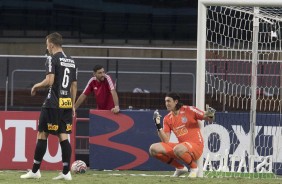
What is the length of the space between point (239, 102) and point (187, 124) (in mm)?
3941

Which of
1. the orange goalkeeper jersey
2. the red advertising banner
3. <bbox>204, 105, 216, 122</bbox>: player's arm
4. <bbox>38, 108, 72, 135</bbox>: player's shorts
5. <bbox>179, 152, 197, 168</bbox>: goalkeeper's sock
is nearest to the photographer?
<bbox>38, 108, 72, 135</bbox>: player's shorts

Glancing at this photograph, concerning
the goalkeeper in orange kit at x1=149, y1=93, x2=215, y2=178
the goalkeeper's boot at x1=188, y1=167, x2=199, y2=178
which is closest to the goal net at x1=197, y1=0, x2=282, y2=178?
the goalkeeper in orange kit at x1=149, y1=93, x2=215, y2=178

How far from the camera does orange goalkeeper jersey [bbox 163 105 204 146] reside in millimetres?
14766

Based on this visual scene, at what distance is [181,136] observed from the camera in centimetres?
1505

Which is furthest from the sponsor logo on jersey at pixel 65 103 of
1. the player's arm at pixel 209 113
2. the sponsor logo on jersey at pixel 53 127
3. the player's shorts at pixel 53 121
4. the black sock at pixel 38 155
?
the player's arm at pixel 209 113

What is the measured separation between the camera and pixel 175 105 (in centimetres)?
1500

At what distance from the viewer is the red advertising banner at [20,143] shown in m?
16.8

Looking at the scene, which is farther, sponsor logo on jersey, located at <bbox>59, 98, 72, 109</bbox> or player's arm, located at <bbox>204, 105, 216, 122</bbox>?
player's arm, located at <bbox>204, 105, 216, 122</bbox>

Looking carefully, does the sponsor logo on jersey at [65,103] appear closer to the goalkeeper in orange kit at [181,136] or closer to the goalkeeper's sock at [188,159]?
the goalkeeper in orange kit at [181,136]

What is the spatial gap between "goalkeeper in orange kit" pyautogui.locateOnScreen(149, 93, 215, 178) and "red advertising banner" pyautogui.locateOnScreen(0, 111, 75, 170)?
2289 millimetres

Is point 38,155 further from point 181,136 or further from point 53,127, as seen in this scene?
point 181,136

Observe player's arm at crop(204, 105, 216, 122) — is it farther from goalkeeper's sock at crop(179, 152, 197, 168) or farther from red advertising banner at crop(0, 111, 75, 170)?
red advertising banner at crop(0, 111, 75, 170)

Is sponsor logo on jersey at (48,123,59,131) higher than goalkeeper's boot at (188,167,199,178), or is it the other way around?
sponsor logo on jersey at (48,123,59,131)

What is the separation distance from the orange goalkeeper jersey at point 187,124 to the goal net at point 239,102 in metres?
0.75
